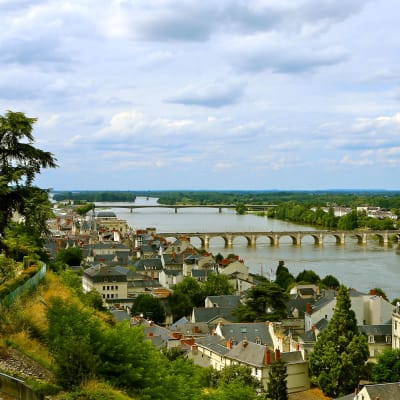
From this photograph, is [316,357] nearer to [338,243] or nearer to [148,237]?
[148,237]

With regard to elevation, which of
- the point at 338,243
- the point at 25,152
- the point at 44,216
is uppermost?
the point at 25,152

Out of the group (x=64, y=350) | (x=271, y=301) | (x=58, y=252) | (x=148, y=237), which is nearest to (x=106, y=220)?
(x=148, y=237)

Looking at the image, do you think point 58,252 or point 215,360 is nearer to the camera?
point 215,360

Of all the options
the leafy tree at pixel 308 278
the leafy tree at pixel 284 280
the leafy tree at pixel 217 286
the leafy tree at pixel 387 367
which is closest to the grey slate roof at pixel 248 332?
the leafy tree at pixel 387 367

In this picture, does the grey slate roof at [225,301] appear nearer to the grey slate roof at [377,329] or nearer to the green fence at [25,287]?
the grey slate roof at [377,329]

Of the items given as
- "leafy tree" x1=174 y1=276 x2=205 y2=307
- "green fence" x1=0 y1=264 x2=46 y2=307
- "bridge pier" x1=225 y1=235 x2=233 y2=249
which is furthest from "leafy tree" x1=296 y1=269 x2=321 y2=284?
"bridge pier" x1=225 y1=235 x2=233 y2=249

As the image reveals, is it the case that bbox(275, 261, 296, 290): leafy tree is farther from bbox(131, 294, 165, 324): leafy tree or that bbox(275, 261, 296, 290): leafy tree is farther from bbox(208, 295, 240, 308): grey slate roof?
bbox(131, 294, 165, 324): leafy tree

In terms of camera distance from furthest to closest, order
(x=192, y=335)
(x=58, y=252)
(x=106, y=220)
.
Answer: (x=106, y=220), (x=58, y=252), (x=192, y=335)
